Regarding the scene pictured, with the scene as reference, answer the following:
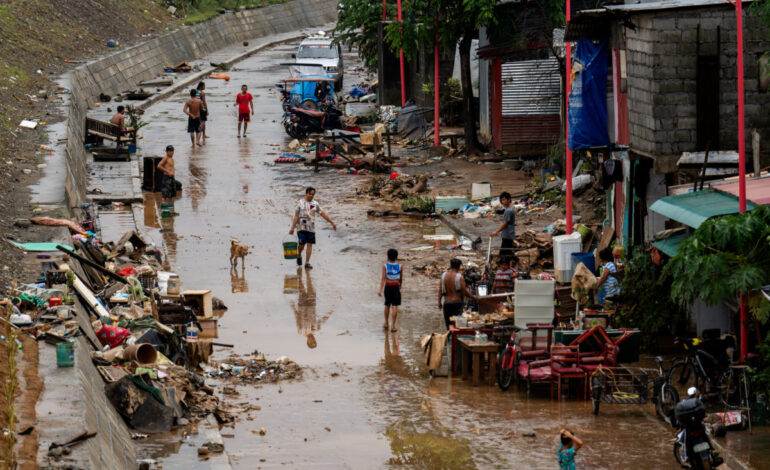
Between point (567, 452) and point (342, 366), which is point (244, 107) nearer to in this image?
point (342, 366)

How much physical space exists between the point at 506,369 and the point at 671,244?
114 inches

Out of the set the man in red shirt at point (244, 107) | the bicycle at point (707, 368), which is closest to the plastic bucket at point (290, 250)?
the bicycle at point (707, 368)

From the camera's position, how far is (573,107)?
19.7 metres

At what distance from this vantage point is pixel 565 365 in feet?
48.3

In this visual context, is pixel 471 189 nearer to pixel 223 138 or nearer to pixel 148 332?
pixel 223 138

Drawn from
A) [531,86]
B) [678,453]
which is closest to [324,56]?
[531,86]

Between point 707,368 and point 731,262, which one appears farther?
point 707,368

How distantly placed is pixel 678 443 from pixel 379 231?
43.2 ft

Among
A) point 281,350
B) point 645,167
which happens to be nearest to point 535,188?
point 645,167

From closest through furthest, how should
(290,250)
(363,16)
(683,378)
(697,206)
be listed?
(683,378) < (697,206) < (290,250) < (363,16)

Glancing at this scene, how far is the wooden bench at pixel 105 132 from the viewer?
104ft

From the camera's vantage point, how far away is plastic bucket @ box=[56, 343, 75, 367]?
1234 centimetres

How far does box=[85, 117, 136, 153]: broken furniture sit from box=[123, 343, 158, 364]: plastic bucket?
707 inches

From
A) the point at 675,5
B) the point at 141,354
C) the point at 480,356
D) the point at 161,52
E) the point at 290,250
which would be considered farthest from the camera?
the point at 161,52
